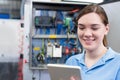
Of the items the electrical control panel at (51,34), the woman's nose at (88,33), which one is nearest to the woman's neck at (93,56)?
the woman's nose at (88,33)

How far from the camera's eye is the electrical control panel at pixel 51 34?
2.71 m

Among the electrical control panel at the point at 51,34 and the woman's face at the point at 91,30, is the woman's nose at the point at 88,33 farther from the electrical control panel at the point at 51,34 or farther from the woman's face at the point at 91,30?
the electrical control panel at the point at 51,34

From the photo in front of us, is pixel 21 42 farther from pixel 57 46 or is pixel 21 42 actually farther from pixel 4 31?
pixel 57 46

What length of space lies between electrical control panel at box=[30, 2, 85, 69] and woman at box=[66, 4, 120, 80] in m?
1.48

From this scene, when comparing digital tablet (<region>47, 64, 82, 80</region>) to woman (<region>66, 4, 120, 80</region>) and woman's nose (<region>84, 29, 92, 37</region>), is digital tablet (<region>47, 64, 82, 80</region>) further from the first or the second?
woman's nose (<region>84, 29, 92, 37</region>)

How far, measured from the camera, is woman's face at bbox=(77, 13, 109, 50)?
1147mm

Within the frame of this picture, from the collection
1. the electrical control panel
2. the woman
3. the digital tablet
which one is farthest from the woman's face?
the electrical control panel

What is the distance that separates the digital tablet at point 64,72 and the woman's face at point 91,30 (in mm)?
177

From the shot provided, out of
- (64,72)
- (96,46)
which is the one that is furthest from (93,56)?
(64,72)

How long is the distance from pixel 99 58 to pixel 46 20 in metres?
1.56

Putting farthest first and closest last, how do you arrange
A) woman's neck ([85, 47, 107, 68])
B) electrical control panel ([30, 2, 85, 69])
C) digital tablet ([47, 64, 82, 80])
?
electrical control panel ([30, 2, 85, 69]) → woman's neck ([85, 47, 107, 68]) → digital tablet ([47, 64, 82, 80])

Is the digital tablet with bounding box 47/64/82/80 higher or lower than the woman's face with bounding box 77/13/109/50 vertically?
lower

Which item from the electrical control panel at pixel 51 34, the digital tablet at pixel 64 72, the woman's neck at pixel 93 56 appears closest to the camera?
the digital tablet at pixel 64 72

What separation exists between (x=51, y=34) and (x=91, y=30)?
166cm
